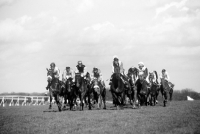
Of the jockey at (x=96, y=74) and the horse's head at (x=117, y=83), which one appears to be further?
the jockey at (x=96, y=74)

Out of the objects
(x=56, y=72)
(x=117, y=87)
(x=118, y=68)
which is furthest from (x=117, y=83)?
(x=56, y=72)

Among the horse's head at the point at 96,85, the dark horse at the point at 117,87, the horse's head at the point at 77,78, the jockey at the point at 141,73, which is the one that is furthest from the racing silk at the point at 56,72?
the jockey at the point at 141,73

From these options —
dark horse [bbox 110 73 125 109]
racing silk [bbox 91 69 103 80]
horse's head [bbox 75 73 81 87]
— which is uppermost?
racing silk [bbox 91 69 103 80]

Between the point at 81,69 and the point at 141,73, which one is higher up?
the point at 81,69

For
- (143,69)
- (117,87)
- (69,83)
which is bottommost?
(117,87)

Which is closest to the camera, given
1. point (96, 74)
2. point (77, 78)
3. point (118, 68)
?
point (118, 68)

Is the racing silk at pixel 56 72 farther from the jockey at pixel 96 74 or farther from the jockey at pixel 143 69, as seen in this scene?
the jockey at pixel 143 69

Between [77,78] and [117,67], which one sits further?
[77,78]

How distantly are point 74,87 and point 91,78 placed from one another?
7.07ft

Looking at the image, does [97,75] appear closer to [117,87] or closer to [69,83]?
[69,83]

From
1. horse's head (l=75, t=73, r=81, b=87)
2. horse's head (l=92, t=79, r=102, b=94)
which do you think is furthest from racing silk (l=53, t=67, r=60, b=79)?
horse's head (l=92, t=79, r=102, b=94)

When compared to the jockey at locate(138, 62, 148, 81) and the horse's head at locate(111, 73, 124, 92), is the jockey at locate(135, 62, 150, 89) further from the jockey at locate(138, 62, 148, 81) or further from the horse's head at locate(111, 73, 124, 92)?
the horse's head at locate(111, 73, 124, 92)

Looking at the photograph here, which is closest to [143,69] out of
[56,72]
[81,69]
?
[81,69]

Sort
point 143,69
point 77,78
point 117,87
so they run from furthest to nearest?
point 143,69
point 77,78
point 117,87
